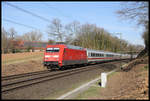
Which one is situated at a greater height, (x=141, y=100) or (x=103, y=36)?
(x=103, y=36)

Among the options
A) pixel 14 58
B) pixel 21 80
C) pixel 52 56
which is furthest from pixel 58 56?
pixel 14 58

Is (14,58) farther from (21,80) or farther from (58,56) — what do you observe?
(21,80)

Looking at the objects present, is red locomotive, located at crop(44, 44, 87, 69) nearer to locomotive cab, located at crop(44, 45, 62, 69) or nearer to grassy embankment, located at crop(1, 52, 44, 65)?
locomotive cab, located at crop(44, 45, 62, 69)

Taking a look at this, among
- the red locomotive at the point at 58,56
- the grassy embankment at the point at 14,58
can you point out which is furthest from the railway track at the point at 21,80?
the grassy embankment at the point at 14,58

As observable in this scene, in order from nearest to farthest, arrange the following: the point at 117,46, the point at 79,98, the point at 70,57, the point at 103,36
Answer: the point at 79,98 < the point at 70,57 < the point at 103,36 < the point at 117,46

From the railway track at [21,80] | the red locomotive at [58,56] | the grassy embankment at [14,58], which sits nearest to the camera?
the railway track at [21,80]

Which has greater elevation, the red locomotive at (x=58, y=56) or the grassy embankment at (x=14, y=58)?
the red locomotive at (x=58, y=56)

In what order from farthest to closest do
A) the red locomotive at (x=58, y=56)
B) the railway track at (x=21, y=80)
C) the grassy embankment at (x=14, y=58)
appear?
the grassy embankment at (x=14, y=58)
the red locomotive at (x=58, y=56)
the railway track at (x=21, y=80)

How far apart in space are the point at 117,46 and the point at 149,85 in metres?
66.7

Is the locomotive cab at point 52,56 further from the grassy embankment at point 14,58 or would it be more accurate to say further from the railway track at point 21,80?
the grassy embankment at point 14,58

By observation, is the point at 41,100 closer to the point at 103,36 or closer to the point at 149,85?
the point at 149,85

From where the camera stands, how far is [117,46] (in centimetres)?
7388

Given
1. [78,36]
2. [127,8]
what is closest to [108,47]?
[78,36]

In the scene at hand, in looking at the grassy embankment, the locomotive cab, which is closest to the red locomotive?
the locomotive cab
